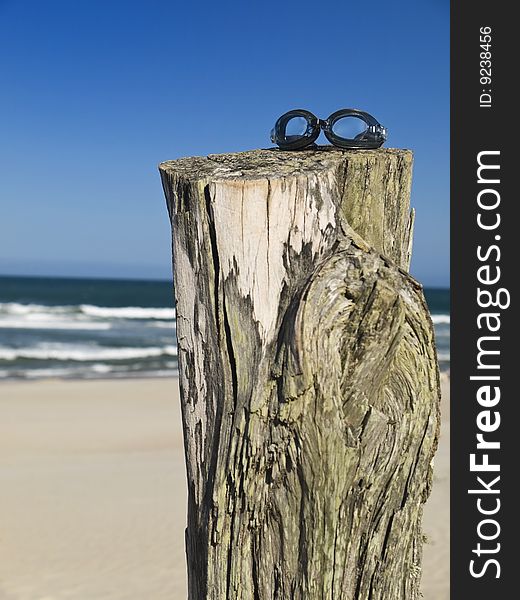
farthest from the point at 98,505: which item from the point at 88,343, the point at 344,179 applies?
the point at 88,343

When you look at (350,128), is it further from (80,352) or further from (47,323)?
(47,323)

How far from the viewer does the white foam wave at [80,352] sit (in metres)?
18.0

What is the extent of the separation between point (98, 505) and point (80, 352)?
1247cm

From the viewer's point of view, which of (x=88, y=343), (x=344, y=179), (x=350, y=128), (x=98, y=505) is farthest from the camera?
(x=88, y=343)

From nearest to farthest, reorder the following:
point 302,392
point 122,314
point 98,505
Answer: point 302,392
point 98,505
point 122,314

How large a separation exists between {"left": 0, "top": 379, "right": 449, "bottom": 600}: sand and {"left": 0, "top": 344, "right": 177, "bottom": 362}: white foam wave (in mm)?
5954

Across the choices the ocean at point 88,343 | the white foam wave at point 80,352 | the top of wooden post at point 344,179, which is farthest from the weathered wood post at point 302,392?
the white foam wave at point 80,352

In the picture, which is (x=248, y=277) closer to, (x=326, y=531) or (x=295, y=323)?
(x=295, y=323)

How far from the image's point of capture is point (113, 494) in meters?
7.39

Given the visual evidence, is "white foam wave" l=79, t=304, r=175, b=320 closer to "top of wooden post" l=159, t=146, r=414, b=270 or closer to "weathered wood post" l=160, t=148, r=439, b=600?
"top of wooden post" l=159, t=146, r=414, b=270

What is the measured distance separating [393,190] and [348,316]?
0.50 metres

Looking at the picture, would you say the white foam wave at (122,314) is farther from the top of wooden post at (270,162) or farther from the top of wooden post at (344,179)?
the top of wooden post at (344,179)

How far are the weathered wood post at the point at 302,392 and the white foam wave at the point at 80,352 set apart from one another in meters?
16.6

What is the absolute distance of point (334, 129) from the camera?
2287mm
